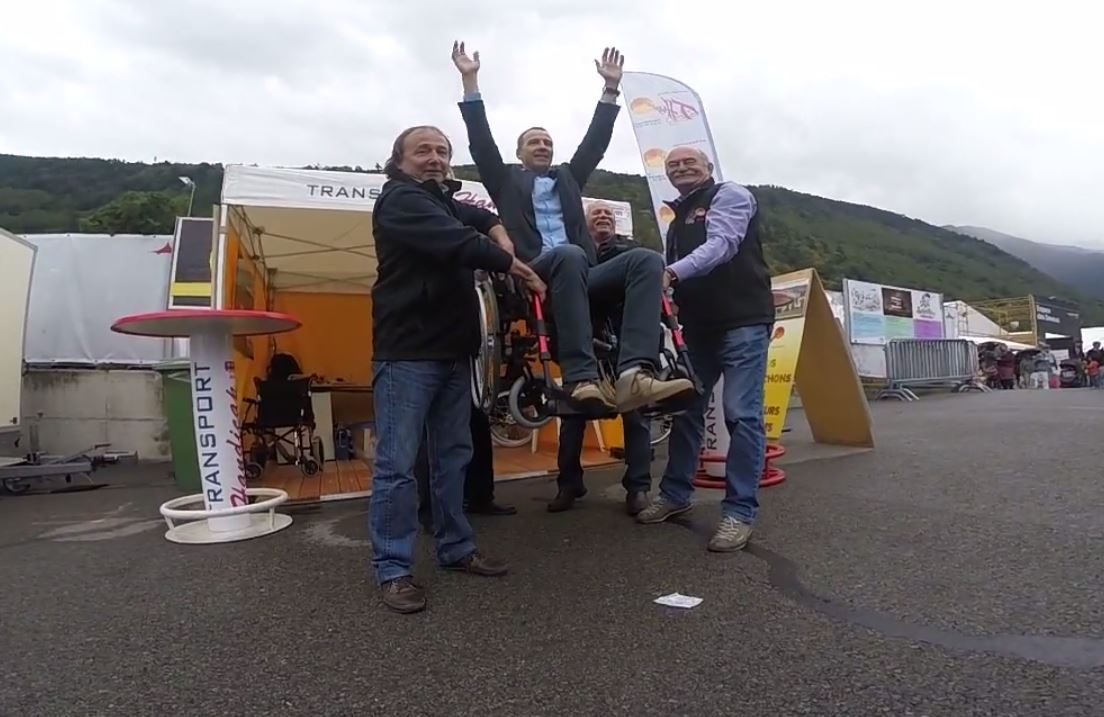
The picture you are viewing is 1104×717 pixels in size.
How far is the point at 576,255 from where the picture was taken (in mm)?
3523

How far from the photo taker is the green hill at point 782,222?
29.9 meters

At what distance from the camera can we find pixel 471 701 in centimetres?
218

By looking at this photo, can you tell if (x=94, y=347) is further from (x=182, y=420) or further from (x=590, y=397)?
(x=590, y=397)

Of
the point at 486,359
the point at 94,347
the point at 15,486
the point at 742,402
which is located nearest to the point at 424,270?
the point at 486,359

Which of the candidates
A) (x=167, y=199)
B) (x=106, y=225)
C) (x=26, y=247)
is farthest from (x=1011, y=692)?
(x=167, y=199)

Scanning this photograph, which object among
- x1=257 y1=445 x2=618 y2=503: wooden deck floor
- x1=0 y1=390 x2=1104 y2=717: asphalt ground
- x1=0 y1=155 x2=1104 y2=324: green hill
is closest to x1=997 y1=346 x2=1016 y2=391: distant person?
x1=0 y1=155 x2=1104 y2=324: green hill

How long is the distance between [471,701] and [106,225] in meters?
28.0

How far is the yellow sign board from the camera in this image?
6855mm

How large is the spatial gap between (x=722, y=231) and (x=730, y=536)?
147 centimetres

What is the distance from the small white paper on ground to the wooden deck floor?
373 centimetres

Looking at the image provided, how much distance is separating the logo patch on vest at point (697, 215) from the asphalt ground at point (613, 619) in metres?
1.64

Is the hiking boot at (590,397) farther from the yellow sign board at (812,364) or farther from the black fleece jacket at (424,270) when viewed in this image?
the yellow sign board at (812,364)

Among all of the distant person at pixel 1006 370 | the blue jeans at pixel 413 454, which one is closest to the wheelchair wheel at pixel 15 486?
the blue jeans at pixel 413 454

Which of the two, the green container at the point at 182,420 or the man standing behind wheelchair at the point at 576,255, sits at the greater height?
the man standing behind wheelchair at the point at 576,255
